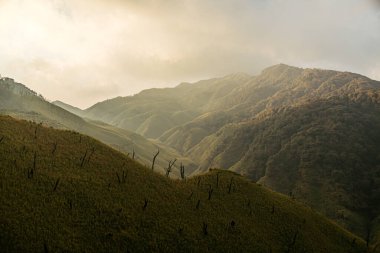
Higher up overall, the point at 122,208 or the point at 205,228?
the point at 122,208

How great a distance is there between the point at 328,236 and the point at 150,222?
30.9 metres

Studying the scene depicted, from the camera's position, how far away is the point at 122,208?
49.8 metres

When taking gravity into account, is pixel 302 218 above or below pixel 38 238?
above

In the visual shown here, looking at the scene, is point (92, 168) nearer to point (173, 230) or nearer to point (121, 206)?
point (121, 206)

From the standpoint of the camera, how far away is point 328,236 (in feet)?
206

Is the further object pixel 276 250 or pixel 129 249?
pixel 276 250

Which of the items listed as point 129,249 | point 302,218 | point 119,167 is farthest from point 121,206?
point 302,218

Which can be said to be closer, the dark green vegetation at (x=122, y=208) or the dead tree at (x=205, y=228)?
the dark green vegetation at (x=122, y=208)

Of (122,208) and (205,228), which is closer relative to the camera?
(122,208)

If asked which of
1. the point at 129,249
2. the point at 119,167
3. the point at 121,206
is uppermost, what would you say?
the point at 119,167

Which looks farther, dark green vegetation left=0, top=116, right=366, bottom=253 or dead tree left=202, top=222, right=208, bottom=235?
dead tree left=202, top=222, right=208, bottom=235

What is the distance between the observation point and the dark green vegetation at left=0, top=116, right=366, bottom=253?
1674 inches

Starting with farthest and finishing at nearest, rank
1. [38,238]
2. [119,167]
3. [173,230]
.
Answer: [119,167], [173,230], [38,238]

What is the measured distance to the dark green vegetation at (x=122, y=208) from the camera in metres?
42.5
